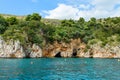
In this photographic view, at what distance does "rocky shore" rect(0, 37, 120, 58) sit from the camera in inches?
3851

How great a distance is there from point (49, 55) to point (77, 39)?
16.6 metres

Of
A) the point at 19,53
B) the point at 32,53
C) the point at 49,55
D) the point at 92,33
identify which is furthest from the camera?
the point at 92,33

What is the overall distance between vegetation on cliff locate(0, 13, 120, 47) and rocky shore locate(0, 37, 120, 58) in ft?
6.31

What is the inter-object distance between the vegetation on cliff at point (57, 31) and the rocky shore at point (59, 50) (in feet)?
6.31

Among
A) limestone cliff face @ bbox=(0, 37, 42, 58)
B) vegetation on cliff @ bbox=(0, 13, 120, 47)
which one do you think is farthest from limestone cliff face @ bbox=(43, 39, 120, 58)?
limestone cliff face @ bbox=(0, 37, 42, 58)

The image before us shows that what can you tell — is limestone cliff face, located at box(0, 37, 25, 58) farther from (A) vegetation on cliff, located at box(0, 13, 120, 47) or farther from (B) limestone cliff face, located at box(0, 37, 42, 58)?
(A) vegetation on cliff, located at box(0, 13, 120, 47)

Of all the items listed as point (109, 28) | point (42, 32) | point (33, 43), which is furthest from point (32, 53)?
point (109, 28)

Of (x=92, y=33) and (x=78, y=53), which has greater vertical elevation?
(x=92, y=33)

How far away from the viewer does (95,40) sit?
4537 inches

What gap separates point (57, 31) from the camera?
118000mm

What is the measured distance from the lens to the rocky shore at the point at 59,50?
97.8 meters

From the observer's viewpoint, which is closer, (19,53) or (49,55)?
(19,53)

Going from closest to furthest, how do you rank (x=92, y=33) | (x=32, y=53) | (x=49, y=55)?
(x=32, y=53) → (x=49, y=55) → (x=92, y=33)

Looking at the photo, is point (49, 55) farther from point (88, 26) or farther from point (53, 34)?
point (88, 26)
